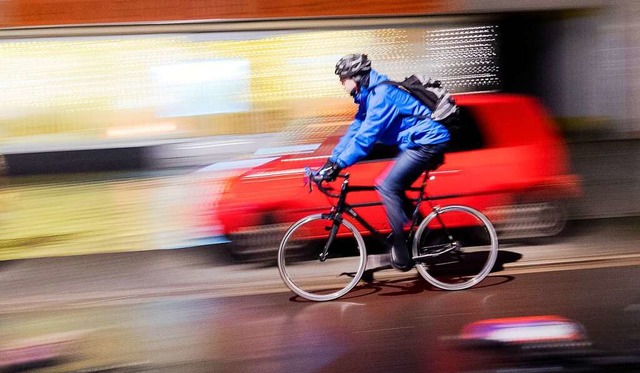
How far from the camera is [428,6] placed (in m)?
9.58

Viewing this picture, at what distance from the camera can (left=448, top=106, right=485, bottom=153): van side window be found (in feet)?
24.1

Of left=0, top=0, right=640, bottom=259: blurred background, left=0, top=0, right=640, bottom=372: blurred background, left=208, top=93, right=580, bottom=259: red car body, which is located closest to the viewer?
left=208, top=93, right=580, bottom=259: red car body

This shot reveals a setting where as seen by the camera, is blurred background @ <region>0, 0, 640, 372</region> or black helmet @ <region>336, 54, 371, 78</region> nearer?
black helmet @ <region>336, 54, 371, 78</region>

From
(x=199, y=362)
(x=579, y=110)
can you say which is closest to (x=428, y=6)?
(x=579, y=110)

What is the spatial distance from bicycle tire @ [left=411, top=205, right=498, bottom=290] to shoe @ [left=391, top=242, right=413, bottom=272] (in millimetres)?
82

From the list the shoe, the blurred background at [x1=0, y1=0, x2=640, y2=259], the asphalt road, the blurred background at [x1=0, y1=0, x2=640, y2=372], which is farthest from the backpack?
the blurred background at [x1=0, y1=0, x2=640, y2=259]

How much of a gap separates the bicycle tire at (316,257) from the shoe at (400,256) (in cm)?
23

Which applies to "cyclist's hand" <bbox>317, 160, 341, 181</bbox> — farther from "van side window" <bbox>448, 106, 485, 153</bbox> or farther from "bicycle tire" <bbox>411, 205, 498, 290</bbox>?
"van side window" <bbox>448, 106, 485, 153</bbox>

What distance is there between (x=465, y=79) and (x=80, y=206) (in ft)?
16.4

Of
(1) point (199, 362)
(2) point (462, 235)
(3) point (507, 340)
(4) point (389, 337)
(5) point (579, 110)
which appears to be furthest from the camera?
(5) point (579, 110)

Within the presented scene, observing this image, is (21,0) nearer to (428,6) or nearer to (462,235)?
(428,6)

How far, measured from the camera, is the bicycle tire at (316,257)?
19.9 ft

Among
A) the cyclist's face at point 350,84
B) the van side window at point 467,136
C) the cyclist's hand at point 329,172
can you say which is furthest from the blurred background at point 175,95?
the cyclist's hand at point 329,172

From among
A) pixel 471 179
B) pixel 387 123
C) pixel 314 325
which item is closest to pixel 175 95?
pixel 471 179
